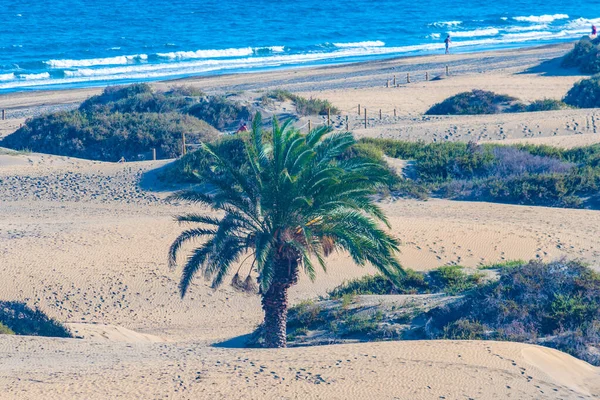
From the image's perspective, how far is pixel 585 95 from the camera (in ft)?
128

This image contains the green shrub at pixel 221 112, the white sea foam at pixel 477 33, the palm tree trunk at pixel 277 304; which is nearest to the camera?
the palm tree trunk at pixel 277 304

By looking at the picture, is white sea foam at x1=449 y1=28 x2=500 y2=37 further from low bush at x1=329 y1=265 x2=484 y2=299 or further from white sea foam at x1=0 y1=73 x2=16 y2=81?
low bush at x1=329 y1=265 x2=484 y2=299

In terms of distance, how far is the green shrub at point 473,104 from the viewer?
3841 cm

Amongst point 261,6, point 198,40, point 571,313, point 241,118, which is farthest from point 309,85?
point 261,6

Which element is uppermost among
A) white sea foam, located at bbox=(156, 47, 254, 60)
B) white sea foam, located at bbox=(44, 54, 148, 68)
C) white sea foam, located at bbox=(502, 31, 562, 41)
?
white sea foam, located at bbox=(502, 31, 562, 41)

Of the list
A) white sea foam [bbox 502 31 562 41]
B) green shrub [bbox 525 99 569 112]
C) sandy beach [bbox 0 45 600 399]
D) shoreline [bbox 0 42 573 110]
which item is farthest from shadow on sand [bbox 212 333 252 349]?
white sea foam [bbox 502 31 562 41]

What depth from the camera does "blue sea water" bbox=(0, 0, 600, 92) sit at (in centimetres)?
6234

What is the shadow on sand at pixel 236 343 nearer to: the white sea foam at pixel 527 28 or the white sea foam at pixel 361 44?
the white sea foam at pixel 361 44

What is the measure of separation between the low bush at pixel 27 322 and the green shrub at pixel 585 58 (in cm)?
3674

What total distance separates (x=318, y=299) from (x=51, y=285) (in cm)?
546

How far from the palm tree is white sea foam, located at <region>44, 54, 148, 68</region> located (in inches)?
1965

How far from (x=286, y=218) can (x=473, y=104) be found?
84.7 ft

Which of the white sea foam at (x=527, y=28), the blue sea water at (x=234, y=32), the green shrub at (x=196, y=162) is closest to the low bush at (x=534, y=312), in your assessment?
the green shrub at (x=196, y=162)

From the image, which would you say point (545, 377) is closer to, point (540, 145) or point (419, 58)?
point (540, 145)
